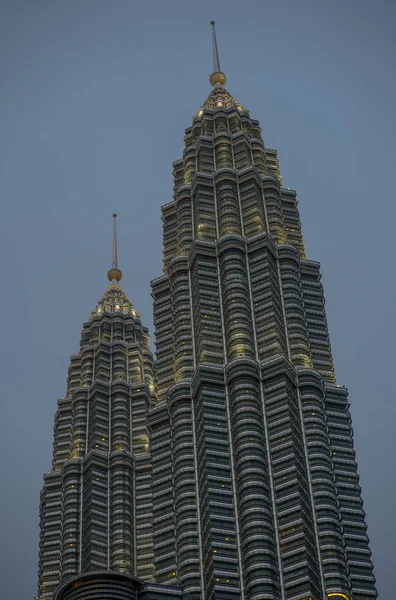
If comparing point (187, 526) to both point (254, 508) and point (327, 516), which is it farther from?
point (327, 516)

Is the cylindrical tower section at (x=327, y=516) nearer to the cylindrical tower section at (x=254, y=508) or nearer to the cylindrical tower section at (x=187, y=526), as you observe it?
the cylindrical tower section at (x=254, y=508)

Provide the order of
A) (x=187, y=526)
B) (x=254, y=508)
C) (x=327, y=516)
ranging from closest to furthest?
(x=254, y=508)
(x=327, y=516)
(x=187, y=526)

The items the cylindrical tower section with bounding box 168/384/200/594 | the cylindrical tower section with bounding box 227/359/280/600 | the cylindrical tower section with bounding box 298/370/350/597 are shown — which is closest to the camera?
the cylindrical tower section with bounding box 227/359/280/600

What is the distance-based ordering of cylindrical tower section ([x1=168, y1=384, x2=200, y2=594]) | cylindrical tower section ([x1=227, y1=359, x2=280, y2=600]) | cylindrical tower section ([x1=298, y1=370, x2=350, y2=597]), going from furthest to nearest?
cylindrical tower section ([x1=168, y1=384, x2=200, y2=594]) → cylindrical tower section ([x1=298, y1=370, x2=350, y2=597]) → cylindrical tower section ([x1=227, y1=359, x2=280, y2=600])

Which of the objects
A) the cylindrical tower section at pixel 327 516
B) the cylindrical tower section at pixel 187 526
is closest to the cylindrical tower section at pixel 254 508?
the cylindrical tower section at pixel 327 516

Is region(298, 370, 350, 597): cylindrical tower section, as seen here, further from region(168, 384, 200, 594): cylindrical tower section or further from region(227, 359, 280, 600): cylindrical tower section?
region(168, 384, 200, 594): cylindrical tower section

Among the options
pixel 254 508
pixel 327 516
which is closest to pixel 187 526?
pixel 254 508

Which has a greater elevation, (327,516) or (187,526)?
(187,526)

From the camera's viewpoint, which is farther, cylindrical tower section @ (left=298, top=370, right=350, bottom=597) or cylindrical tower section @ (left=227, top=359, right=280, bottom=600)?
cylindrical tower section @ (left=298, top=370, right=350, bottom=597)

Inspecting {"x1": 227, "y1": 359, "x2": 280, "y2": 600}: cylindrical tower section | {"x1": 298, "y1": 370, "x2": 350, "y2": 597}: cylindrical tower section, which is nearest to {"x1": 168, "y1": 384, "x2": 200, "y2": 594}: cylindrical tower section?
{"x1": 227, "y1": 359, "x2": 280, "y2": 600}: cylindrical tower section

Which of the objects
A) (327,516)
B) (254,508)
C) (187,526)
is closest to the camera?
(254,508)

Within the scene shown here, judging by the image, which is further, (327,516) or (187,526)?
(187,526)

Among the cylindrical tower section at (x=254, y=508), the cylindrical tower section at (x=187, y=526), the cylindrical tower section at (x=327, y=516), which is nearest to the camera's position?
the cylindrical tower section at (x=254, y=508)

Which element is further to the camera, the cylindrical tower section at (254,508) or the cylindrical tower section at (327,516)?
the cylindrical tower section at (327,516)
